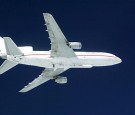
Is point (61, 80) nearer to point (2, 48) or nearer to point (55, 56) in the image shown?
point (55, 56)

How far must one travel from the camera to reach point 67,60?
347 feet

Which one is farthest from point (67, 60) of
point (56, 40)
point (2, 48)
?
point (2, 48)

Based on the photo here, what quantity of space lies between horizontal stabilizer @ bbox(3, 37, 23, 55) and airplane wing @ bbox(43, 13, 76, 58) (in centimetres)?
680

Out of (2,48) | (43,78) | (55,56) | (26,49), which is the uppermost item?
(2,48)

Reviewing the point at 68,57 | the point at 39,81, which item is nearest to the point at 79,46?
the point at 68,57

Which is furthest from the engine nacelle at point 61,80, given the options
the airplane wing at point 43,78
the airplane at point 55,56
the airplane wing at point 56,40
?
the airplane wing at point 56,40

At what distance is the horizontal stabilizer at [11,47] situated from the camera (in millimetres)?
100806

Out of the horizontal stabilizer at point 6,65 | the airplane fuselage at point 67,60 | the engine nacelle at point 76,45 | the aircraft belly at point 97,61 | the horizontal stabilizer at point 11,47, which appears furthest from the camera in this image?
the aircraft belly at point 97,61

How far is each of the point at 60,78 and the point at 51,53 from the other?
1144 centimetres

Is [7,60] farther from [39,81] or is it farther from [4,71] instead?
[39,81]

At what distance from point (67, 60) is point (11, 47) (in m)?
11.4

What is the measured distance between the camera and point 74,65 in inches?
4220

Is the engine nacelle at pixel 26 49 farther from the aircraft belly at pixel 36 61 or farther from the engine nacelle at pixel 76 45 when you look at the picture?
the engine nacelle at pixel 76 45

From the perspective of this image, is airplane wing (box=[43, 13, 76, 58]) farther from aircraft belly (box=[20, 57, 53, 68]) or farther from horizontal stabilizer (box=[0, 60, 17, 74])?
horizontal stabilizer (box=[0, 60, 17, 74])
